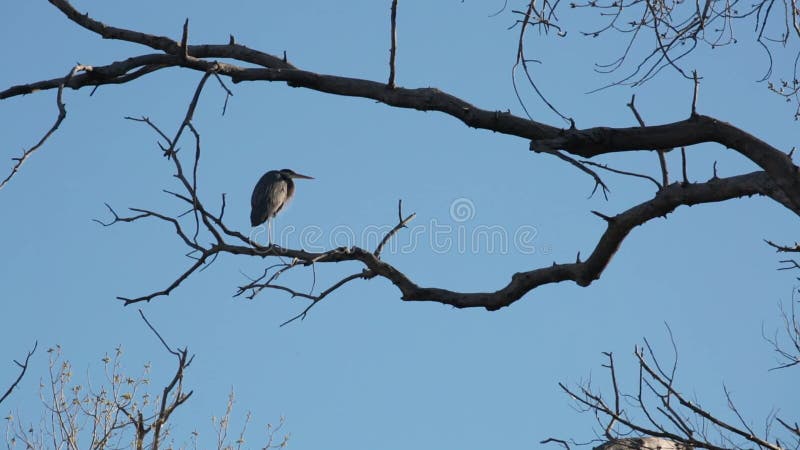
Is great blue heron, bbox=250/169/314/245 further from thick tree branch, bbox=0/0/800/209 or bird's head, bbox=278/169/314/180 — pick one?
thick tree branch, bbox=0/0/800/209

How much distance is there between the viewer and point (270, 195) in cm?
1211

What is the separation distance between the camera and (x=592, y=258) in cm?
400

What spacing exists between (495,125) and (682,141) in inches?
28.3

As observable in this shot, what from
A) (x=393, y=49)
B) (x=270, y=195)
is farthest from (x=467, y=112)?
(x=270, y=195)

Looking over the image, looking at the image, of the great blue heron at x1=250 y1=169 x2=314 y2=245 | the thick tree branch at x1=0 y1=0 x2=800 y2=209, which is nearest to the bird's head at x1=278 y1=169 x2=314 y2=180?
the great blue heron at x1=250 y1=169 x2=314 y2=245

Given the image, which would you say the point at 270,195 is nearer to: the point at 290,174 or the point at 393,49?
the point at 290,174

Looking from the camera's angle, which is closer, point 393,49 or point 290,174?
point 393,49

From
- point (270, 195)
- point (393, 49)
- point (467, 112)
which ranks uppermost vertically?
point (270, 195)

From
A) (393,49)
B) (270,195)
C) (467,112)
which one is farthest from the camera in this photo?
(270,195)

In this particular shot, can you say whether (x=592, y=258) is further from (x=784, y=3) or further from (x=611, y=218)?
(x=784, y=3)

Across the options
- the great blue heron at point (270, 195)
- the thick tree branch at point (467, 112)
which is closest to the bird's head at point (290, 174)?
the great blue heron at point (270, 195)

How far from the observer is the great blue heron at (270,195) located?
12031 mm

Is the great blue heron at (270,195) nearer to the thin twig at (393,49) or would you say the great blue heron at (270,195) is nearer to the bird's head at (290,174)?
the bird's head at (290,174)

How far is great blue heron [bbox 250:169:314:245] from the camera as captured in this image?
12031 millimetres
